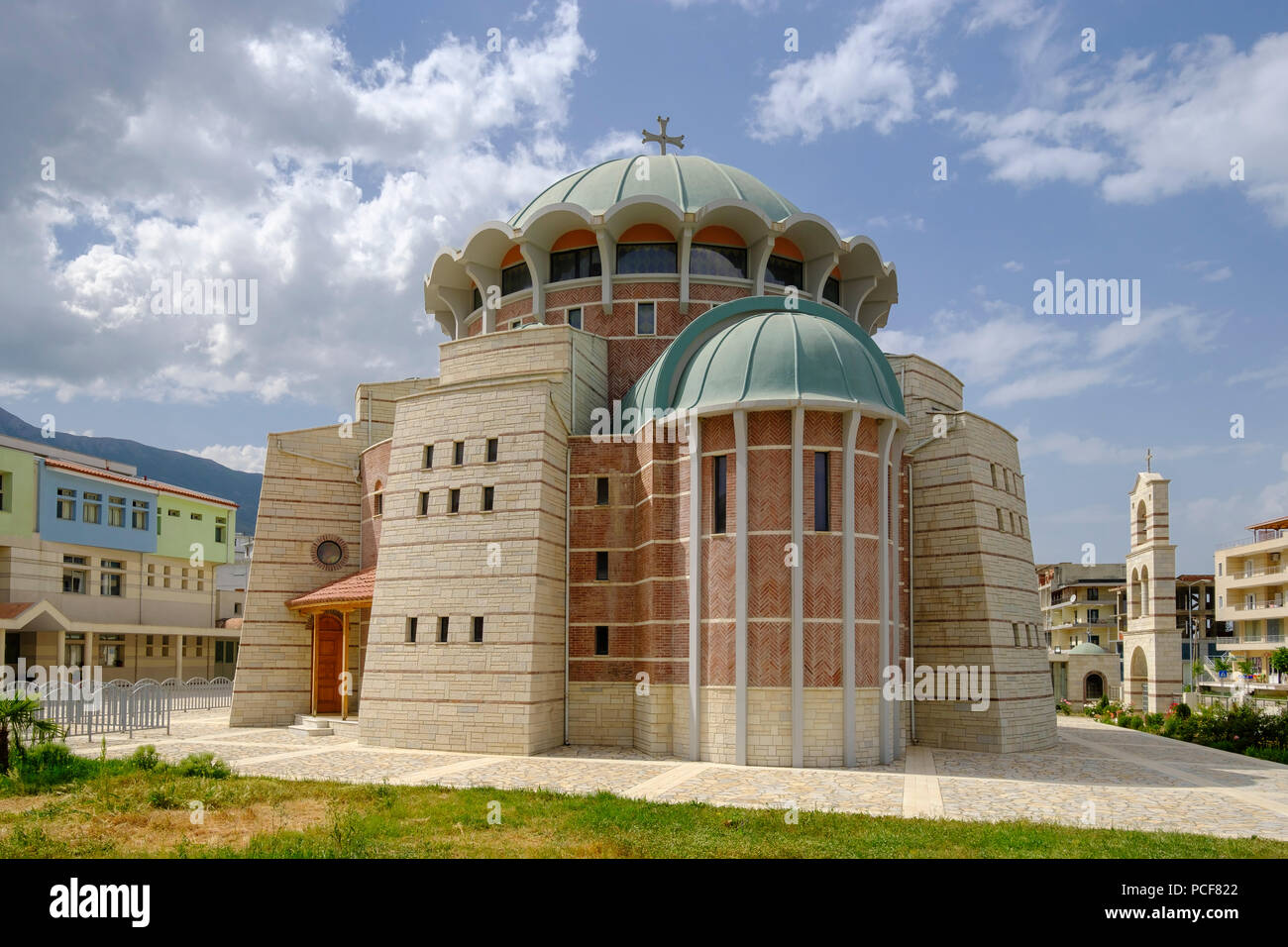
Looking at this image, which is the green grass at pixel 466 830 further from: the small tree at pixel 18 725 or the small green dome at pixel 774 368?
the small green dome at pixel 774 368

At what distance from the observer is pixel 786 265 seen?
96.2 ft

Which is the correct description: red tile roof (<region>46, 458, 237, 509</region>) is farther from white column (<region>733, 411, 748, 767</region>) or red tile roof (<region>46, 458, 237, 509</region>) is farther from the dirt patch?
white column (<region>733, 411, 748, 767</region>)

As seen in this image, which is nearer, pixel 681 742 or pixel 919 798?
pixel 919 798

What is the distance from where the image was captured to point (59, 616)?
37.7 meters

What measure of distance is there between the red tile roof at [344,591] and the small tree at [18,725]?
8911 millimetres

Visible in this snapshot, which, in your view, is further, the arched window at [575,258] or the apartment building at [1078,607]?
the apartment building at [1078,607]

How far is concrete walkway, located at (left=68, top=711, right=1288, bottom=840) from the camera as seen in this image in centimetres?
1540

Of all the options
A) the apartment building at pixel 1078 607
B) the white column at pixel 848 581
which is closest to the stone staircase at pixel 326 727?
the white column at pixel 848 581

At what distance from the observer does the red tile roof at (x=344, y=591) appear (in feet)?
85.5

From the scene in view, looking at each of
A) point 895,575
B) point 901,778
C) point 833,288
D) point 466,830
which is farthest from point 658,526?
point 833,288

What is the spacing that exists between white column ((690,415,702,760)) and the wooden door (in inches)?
501

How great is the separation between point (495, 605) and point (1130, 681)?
32274 millimetres

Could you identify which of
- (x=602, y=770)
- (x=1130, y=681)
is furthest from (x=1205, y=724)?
(x=602, y=770)
